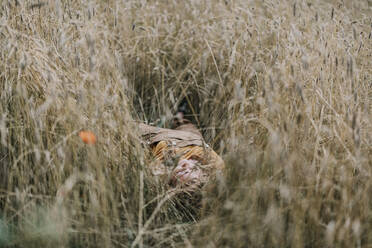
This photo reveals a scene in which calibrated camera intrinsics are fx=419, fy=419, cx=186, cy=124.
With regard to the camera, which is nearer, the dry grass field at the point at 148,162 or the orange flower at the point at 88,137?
the dry grass field at the point at 148,162

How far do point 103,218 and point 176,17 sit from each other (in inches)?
68.0

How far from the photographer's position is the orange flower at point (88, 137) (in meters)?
1.34

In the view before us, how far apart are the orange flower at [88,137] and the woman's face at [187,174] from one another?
374 millimetres

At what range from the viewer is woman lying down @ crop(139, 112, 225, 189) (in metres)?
1.55

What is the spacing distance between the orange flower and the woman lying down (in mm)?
279

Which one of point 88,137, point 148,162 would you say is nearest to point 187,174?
point 148,162

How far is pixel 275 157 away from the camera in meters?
1.17

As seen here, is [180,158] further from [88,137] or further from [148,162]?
[88,137]

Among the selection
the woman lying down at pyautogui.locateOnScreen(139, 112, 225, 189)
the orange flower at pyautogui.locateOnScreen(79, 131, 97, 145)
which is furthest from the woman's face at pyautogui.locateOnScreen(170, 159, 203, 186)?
the orange flower at pyautogui.locateOnScreen(79, 131, 97, 145)

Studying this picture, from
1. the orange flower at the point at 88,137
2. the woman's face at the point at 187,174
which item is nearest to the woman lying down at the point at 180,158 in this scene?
the woman's face at the point at 187,174

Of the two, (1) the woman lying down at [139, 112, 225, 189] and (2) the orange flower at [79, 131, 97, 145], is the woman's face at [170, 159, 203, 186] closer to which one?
(1) the woman lying down at [139, 112, 225, 189]

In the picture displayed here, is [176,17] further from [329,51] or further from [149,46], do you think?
Result: [329,51]

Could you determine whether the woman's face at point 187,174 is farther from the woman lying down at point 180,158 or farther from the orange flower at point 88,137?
the orange flower at point 88,137

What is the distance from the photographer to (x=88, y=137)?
135 cm
